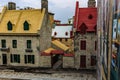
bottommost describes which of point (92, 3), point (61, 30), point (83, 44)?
point (83, 44)

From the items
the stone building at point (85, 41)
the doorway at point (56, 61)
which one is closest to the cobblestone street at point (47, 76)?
the stone building at point (85, 41)

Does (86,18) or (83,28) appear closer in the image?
(83,28)

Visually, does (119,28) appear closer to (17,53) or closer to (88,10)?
(88,10)

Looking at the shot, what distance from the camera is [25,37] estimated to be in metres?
40.5

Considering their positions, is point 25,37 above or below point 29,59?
above

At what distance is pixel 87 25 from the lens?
3631 centimetres

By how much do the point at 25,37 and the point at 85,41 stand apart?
11002mm

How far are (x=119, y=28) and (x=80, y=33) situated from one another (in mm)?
31153

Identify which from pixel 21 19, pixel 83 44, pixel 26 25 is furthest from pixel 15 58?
pixel 83 44

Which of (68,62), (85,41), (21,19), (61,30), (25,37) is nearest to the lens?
(85,41)

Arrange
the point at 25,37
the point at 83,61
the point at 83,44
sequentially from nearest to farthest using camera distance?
the point at 83,44 < the point at 83,61 < the point at 25,37

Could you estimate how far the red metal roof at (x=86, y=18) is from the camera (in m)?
36.4

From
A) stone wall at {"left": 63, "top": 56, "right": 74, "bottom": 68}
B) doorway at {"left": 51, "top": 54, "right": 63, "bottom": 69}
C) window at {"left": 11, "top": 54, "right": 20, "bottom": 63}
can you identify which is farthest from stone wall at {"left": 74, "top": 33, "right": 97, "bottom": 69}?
window at {"left": 11, "top": 54, "right": 20, "bottom": 63}

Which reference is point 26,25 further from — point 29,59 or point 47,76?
point 47,76
